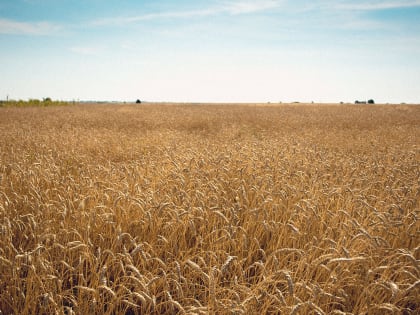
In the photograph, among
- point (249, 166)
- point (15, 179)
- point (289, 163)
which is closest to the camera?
point (15, 179)

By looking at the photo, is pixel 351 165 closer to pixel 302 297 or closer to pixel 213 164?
pixel 213 164

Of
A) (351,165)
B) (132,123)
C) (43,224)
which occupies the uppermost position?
(132,123)

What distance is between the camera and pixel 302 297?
6.84 ft

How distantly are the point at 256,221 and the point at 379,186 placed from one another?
2.64 metres

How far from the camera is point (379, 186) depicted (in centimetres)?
454

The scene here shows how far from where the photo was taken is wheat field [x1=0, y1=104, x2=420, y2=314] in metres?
1.99

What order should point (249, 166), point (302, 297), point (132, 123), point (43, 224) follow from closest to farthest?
point (302, 297) → point (43, 224) → point (249, 166) → point (132, 123)

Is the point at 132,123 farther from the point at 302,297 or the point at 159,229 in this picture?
the point at 302,297

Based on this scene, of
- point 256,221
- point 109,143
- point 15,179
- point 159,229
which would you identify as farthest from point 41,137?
point 256,221

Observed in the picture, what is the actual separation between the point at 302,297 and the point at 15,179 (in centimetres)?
432

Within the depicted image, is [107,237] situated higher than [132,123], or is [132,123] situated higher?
[132,123]

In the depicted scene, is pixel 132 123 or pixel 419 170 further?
pixel 132 123

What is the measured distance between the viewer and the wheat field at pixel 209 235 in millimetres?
1985

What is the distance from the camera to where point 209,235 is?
2.76 metres
